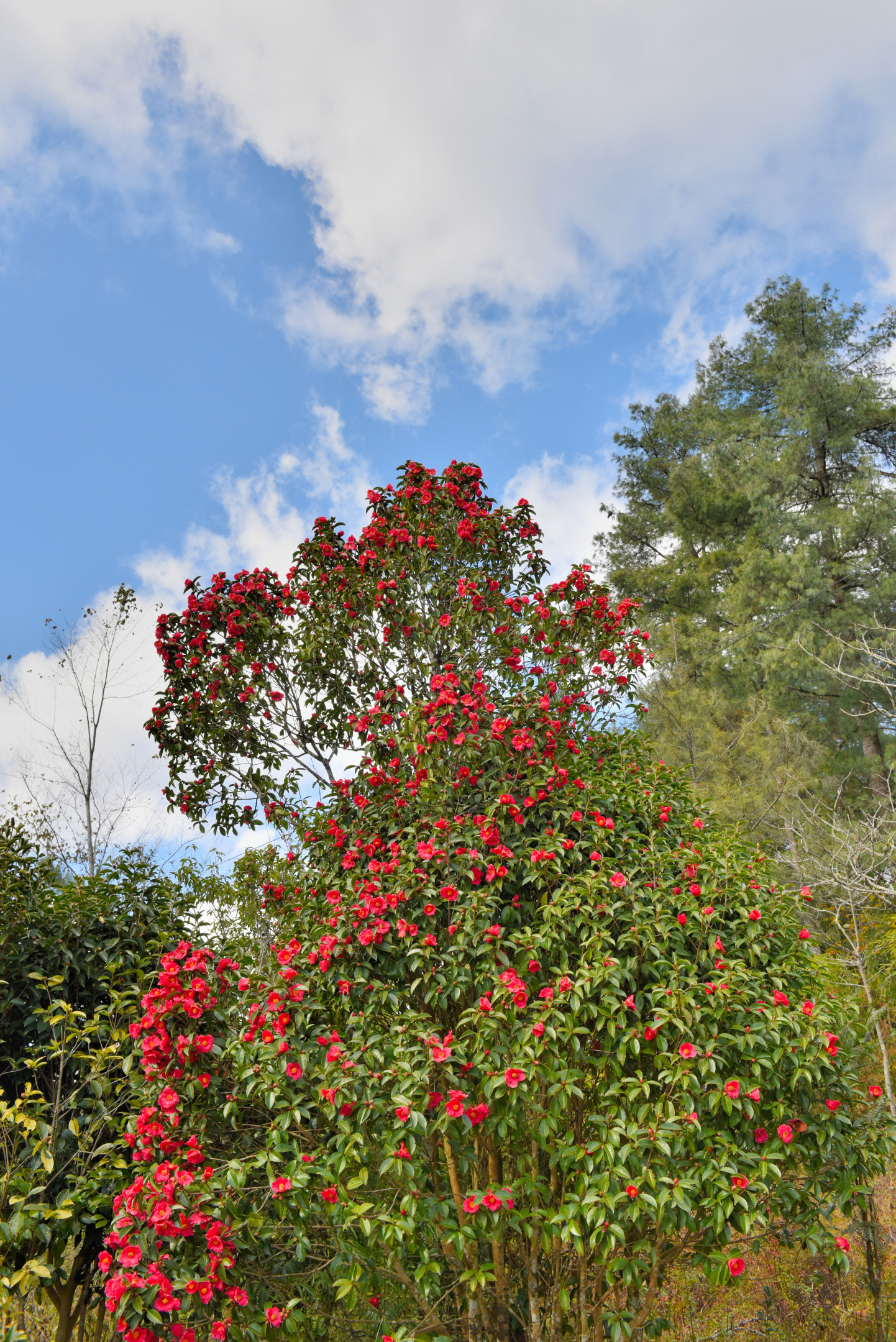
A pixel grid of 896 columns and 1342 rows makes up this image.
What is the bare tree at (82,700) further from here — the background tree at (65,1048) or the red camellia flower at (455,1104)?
the red camellia flower at (455,1104)

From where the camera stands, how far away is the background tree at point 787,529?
37.6ft

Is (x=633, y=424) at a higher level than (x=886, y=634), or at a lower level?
higher

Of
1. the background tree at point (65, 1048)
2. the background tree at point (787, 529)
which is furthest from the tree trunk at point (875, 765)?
the background tree at point (65, 1048)

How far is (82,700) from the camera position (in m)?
7.44

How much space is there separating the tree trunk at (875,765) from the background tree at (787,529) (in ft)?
0.09

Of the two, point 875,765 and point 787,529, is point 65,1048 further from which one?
point 787,529

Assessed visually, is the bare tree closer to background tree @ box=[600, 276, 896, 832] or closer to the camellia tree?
the camellia tree

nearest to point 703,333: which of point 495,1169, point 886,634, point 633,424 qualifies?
point 633,424

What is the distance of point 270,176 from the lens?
6.42 m

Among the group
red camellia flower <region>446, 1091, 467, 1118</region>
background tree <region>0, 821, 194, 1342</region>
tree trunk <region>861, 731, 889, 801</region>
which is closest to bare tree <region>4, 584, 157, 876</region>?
background tree <region>0, 821, 194, 1342</region>

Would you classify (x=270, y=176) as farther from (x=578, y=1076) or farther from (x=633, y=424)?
(x=633, y=424)

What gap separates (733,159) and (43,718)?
27.9 feet

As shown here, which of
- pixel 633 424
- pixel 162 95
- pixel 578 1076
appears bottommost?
pixel 578 1076

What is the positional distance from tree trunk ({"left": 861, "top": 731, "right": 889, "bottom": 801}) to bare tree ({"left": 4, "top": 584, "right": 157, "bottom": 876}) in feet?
32.0
